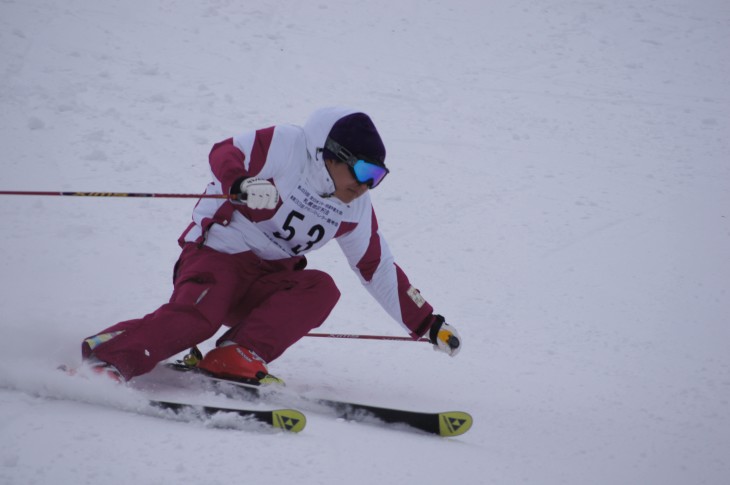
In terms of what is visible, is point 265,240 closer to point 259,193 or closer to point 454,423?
point 259,193

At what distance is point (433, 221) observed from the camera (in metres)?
6.45

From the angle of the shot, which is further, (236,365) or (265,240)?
(265,240)

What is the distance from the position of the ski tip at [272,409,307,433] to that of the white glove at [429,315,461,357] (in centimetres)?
120

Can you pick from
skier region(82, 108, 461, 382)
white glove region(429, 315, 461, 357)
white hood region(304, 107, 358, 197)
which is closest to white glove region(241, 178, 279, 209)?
skier region(82, 108, 461, 382)

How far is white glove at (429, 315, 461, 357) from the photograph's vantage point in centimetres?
Result: 400

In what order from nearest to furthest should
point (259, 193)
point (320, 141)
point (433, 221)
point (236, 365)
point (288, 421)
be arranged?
point (288, 421)
point (259, 193)
point (236, 365)
point (320, 141)
point (433, 221)

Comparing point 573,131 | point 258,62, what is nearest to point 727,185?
point 573,131

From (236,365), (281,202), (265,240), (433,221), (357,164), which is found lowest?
(433,221)

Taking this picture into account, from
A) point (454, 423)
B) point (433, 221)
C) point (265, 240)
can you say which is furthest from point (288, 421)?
point (433, 221)

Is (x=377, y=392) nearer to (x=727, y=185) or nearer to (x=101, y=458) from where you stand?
(x=101, y=458)

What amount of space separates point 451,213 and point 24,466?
4722 millimetres

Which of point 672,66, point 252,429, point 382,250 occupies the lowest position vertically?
point 252,429

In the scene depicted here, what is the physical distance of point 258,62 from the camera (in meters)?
8.62

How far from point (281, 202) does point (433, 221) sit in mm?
2992
